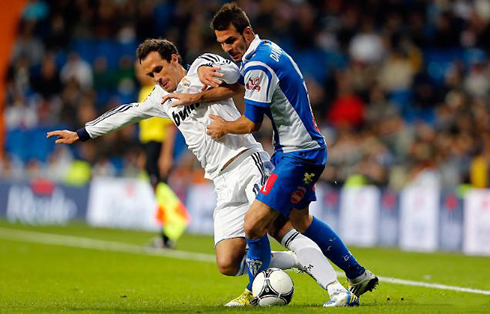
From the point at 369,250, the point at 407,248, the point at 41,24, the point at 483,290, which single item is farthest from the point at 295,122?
the point at 41,24

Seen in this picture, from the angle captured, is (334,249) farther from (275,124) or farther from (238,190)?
(275,124)

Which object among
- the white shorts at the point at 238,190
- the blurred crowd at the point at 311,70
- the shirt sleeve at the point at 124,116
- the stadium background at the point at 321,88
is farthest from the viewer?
the blurred crowd at the point at 311,70

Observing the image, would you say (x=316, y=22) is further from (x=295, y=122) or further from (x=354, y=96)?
(x=295, y=122)

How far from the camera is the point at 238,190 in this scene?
7.00m

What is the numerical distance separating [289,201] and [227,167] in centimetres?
72

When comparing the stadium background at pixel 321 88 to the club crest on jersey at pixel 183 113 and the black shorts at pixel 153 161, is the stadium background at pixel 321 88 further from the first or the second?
the club crest on jersey at pixel 183 113

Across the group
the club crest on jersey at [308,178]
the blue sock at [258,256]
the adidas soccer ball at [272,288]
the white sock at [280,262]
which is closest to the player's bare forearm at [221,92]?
the club crest on jersey at [308,178]

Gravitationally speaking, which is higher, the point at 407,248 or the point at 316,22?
the point at 316,22

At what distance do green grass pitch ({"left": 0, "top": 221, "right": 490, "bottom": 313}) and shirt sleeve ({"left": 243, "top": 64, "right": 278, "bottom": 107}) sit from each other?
4.87ft

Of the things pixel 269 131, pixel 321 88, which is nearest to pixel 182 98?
pixel 269 131

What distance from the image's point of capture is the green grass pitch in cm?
686

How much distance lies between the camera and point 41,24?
22.4m

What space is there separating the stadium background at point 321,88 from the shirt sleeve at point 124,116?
836 centimetres

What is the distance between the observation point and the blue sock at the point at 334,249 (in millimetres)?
7000
